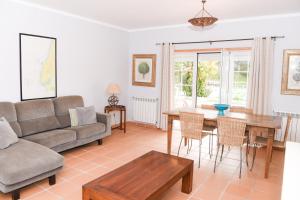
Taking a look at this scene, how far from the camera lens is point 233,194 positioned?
286 centimetres

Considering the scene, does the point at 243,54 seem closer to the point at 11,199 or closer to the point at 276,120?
→ the point at 276,120

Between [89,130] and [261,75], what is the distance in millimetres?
3347

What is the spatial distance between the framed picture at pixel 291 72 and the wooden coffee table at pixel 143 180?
2.71 m

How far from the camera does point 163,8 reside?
402 centimetres

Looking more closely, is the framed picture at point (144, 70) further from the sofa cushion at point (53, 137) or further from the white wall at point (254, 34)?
the sofa cushion at point (53, 137)

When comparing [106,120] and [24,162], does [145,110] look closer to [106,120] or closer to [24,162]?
[106,120]

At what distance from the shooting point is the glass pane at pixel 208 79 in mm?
5102

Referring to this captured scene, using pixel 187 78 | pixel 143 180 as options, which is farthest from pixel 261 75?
pixel 143 180

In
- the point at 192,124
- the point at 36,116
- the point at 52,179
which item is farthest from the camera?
the point at 36,116

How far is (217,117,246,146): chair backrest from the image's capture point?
3.27 meters

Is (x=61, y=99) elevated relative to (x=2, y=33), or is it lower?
lower

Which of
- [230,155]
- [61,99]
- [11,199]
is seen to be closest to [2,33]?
[61,99]

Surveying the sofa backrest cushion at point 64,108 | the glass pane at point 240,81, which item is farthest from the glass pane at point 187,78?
the sofa backrest cushion at point 64,108

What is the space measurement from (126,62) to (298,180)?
17.0ft
